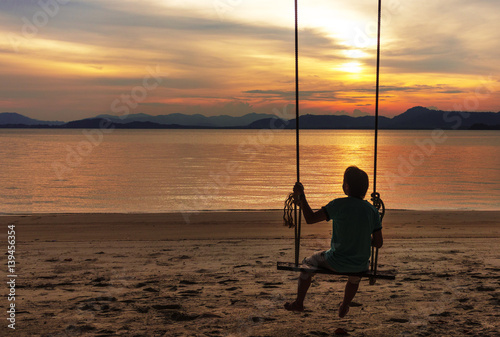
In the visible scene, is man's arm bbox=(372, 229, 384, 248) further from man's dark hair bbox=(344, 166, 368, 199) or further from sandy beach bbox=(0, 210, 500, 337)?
sandy beach bbox=(0, 210, 500, 337)

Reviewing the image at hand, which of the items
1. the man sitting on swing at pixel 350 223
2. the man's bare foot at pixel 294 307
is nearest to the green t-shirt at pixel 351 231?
the man sitting on swing at pixel 350 223

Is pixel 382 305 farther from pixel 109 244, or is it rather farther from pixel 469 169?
pixel 469 169

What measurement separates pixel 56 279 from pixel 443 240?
7082mm

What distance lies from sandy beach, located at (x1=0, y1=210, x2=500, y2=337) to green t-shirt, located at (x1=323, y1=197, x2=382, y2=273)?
661mm

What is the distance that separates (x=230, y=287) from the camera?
5.94 meters

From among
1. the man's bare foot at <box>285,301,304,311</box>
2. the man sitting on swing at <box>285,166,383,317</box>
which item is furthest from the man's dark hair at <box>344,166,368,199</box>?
the man's bare foot at <box>285,301,304,311</box>

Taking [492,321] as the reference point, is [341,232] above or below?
above

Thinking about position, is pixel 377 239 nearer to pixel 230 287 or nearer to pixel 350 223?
pixel 350 223

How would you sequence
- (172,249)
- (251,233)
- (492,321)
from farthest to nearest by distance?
(251,233)
(172,249)
(492,321)

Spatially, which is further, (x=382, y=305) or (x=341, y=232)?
(x=382, y=305)

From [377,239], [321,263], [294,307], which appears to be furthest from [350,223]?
[294,307]

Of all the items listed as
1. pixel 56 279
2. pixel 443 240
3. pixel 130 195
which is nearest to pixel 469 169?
pixel 130 195

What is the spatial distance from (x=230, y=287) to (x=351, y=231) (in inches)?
86.6

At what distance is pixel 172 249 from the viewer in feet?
27.9
